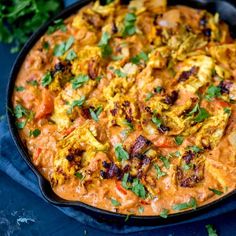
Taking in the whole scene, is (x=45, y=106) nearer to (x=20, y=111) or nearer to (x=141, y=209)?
(x=20, y=111)

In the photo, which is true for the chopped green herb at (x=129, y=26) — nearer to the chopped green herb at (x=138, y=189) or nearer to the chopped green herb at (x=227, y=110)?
the chopped green herb at (x=227, y=110)

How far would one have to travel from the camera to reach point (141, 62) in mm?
5488

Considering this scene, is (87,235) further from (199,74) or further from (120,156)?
(199,74)

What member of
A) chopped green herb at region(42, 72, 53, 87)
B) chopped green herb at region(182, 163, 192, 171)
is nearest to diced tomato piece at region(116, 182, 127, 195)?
chopped green herb at region(182, 163, 192, 171)

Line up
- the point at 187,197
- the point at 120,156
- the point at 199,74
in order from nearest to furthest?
the point at 187,197
the point at 120,156
the point at 199,74

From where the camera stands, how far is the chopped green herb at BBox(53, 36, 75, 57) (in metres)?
5.71

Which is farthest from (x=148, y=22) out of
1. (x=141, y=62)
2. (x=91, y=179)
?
(x=91, y=179)

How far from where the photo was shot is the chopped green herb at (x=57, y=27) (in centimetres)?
590

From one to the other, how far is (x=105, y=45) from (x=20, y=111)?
117 centimetres

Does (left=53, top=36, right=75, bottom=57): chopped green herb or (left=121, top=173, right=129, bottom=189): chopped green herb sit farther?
(left=53, top=36, right=75, bottom=57): chopped green herb

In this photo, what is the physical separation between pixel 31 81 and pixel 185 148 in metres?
1.84

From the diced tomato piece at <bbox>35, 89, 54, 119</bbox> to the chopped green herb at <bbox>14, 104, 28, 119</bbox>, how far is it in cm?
13

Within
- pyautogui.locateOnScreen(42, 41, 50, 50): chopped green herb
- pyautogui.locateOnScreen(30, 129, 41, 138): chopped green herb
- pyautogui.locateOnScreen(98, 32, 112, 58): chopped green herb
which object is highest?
pyautogui.locateOnScreen(42, 41, 50, 50): chopped green herb

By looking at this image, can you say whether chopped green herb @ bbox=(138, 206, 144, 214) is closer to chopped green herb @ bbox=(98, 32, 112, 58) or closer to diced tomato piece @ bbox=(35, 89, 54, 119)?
diced tomato piece @ bbox=(35, 89, 54, 119)
